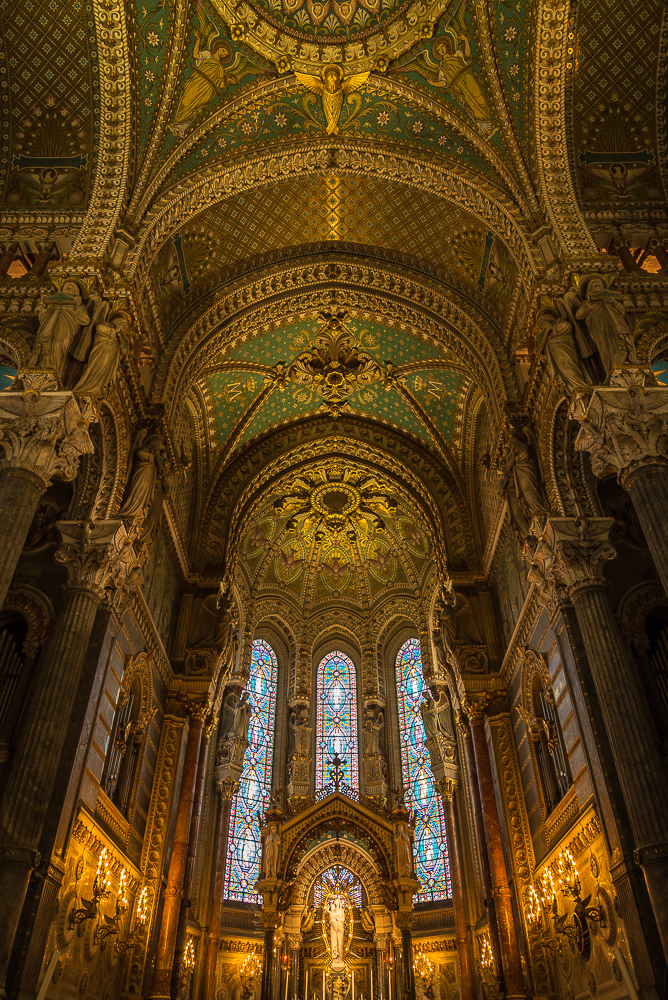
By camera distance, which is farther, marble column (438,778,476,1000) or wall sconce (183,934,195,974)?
marble column (438,778,476,1000)

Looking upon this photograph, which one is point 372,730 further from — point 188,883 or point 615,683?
point 615,683

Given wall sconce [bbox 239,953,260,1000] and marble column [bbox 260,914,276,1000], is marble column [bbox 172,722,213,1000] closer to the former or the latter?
marble column [bbox 260,914,276,1000]

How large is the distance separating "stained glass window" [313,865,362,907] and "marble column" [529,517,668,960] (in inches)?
499

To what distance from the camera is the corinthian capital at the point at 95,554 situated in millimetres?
11234

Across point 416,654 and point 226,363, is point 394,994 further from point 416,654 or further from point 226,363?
point 226,363

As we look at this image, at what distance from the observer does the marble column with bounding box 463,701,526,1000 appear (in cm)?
1381

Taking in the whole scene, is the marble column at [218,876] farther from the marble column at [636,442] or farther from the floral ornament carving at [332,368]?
the marble column at [636,442]

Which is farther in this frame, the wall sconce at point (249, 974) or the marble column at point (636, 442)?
the wall sconce at point (249, 974)

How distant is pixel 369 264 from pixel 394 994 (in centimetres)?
1765

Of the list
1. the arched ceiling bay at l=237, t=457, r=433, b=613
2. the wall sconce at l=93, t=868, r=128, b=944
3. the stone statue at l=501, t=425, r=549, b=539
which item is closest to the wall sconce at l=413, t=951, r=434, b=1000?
the arched ceiling bay at l=237, t=457, r=433, b=613

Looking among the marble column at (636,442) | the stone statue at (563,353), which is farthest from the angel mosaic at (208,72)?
the marble column at (636,442)

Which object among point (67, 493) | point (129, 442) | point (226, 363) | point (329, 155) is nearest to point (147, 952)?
point (67, 493)

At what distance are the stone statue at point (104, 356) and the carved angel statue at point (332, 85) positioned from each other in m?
6.18

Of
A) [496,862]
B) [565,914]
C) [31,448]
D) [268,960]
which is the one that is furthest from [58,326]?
[268,960]
